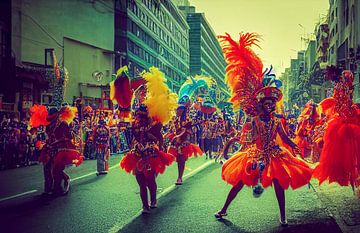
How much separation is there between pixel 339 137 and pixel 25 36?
27734 millimetres

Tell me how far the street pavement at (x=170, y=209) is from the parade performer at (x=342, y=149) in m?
0.60

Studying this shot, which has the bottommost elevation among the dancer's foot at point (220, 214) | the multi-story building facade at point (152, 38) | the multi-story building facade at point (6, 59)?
the dancer's foot at point (220, 214)

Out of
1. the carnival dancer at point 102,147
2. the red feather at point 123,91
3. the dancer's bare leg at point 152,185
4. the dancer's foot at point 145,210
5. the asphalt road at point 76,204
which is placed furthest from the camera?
the carnival dancer at point 102,147

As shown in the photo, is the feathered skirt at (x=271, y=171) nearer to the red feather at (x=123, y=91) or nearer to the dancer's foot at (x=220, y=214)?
the dancer's foot at (x=220, y=214)

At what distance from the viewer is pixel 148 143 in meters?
7.69

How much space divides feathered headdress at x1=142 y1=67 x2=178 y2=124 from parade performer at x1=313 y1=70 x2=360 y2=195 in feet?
9.35

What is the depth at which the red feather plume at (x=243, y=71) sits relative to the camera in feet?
23.0

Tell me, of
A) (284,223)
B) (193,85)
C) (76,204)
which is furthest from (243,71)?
(193,85)

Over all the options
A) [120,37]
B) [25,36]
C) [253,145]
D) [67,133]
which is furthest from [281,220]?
[120,37]

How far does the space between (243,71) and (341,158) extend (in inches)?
86.1

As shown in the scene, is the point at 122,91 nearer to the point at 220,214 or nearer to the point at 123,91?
the point at 123,91

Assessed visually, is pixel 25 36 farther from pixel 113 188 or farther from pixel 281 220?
pixel 281 220

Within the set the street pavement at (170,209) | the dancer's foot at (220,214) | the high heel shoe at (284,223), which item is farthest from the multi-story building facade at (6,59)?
the high heel shoe at (284,223)

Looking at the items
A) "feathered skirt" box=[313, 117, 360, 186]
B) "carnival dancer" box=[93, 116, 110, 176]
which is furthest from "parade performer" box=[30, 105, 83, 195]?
"feathered skirt" box=[313, 117, 360, 186]
